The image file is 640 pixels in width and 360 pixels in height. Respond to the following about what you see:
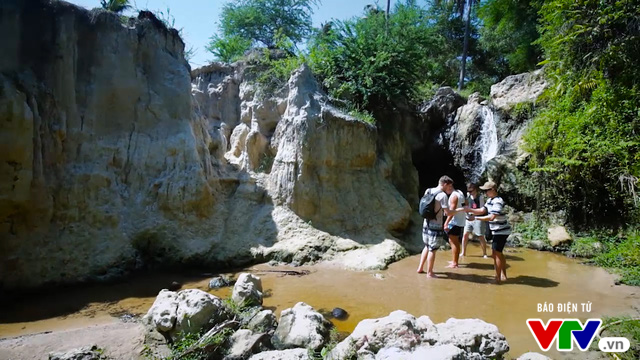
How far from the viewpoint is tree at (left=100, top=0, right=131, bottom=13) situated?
28.0 ft

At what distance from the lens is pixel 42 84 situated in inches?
281

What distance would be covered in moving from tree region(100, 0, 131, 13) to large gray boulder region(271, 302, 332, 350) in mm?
8227

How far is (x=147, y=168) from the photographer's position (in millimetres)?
8211

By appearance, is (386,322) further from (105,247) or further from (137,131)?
(137,131)

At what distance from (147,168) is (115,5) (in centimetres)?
394

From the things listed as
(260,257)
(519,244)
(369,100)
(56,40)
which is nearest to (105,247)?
(260,257)

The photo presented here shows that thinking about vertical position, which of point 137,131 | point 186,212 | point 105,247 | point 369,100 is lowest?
point 105,247

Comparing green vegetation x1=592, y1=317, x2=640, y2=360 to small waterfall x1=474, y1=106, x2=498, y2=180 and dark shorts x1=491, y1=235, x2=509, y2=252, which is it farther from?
small waterfall x1=474, y1=106, x2=498, y2=180

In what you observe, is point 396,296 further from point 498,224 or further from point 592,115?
point 592,115

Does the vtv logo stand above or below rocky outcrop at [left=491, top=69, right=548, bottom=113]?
below

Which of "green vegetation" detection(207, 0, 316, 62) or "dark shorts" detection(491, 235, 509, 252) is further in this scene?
"green vegetation" detection(207, 0, 316, 62)

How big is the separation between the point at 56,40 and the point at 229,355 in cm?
728

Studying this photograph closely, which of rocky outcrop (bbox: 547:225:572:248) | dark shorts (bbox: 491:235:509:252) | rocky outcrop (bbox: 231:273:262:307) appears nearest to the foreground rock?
rocky outcrop (bbox: 231:273:262:307)
